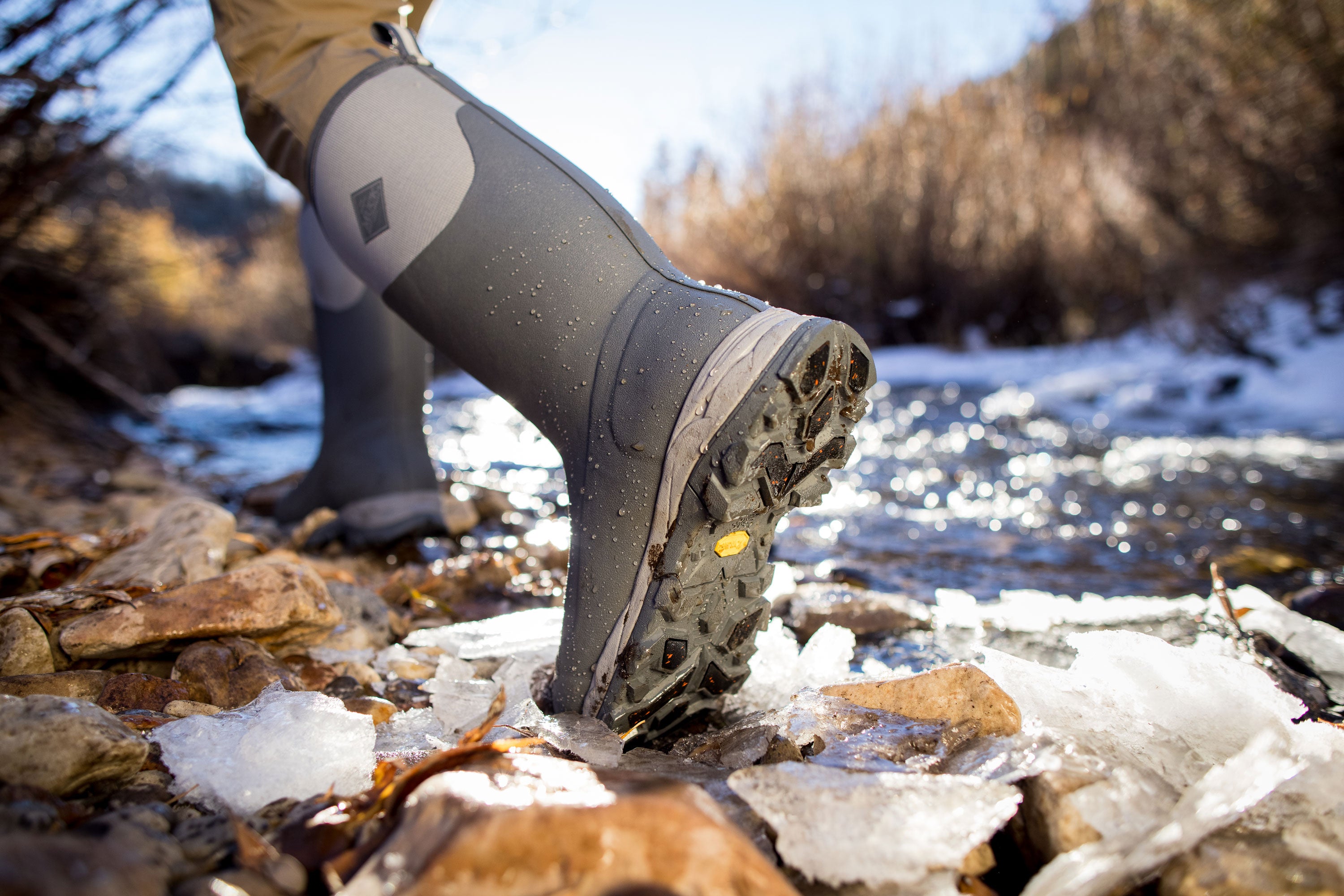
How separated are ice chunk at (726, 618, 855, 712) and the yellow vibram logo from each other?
17 cm

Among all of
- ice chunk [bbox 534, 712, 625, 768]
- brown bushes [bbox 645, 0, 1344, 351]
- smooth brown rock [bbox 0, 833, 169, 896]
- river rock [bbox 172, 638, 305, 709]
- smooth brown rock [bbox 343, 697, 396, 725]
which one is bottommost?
smooth brown rock [bbox 343, 697, 396, 725]

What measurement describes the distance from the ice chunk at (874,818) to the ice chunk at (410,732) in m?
0.29

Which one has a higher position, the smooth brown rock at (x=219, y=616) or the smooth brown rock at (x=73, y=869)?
the smooth brown rock at (x=73, y=869)

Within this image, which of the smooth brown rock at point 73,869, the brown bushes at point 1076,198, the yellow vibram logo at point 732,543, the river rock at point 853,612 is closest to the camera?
the smooth brown rock at point 73,869

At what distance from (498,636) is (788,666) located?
1.22 feet

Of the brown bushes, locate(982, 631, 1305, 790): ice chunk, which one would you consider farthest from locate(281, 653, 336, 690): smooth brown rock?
the brown bushes

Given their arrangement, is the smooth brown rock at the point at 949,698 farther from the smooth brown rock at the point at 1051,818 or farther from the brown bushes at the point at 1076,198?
the brown bushes at the point at 1076,198

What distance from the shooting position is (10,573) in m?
0.97

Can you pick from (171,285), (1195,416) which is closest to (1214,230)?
(1195,416)

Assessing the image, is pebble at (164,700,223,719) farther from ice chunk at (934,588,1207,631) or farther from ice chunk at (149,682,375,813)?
ice chunk at (934,588,1207,631)

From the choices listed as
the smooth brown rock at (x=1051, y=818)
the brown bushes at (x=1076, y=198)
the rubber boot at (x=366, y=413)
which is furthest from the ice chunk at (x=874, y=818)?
the brown bushes at (x=1076, y=198)

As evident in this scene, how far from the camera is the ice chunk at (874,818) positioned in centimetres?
49

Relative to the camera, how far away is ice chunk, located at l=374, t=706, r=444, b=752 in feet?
2.16


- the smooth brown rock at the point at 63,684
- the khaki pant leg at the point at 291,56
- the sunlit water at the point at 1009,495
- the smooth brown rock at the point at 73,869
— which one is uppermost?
the khaki pant leg at the point at 291,56
